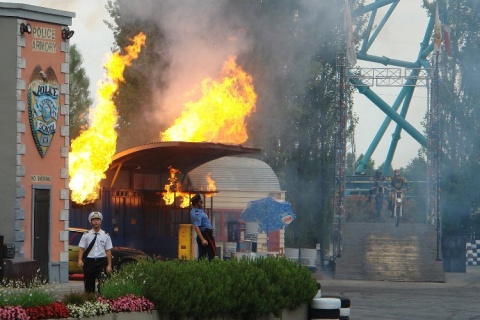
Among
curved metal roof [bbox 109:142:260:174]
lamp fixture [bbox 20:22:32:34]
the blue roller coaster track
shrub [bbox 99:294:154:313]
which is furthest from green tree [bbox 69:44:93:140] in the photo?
shrub [bbox 99:294:154:313]

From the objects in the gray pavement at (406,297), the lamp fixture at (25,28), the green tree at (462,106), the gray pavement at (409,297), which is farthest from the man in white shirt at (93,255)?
the green tree at (462,106)

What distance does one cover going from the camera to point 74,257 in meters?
33.6

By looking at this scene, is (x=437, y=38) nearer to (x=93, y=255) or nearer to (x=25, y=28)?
(x=25, y=28)

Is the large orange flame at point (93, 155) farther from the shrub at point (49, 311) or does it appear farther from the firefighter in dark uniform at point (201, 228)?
the shrub at point (49, 311)

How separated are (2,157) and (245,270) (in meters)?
12.5

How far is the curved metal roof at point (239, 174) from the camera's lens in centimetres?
4556

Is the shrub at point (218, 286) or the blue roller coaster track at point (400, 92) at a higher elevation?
the blue roller coaster track at point (400, 92)

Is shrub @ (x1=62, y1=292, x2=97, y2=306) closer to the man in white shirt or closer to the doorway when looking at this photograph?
the man in white shirt

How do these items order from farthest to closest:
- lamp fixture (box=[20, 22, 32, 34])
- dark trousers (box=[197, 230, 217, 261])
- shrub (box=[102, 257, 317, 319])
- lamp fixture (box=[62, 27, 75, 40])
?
lamp fixture (box=[62, 27, 75, 40]), lamp fixture (box=[20, 22, 32, 34]), dark trousers (box=[197, 230, 217, 261]), shrub (box=[102, 257, 317, 319])

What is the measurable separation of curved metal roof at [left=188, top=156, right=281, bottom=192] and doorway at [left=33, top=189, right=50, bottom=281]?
45.2 ft

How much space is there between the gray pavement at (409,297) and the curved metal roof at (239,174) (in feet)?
18.0

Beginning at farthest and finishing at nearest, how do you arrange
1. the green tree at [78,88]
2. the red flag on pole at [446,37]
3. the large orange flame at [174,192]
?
the green tree at [78,88]
the red flag on pole at [446,37]
the large orange flame at [174,192]

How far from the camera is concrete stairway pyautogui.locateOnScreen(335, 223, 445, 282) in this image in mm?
40250

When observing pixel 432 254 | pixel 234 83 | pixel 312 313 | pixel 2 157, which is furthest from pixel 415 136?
pixel 312 313
